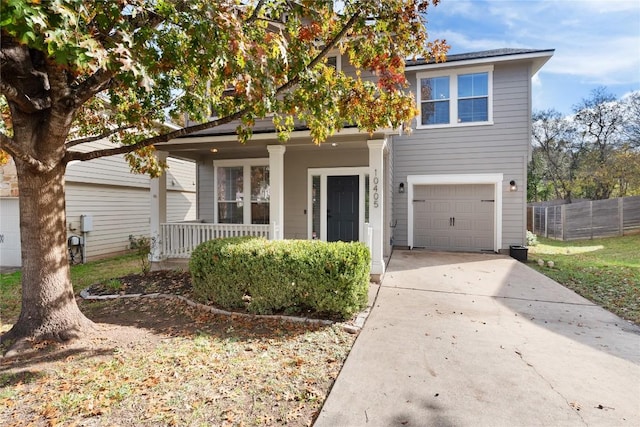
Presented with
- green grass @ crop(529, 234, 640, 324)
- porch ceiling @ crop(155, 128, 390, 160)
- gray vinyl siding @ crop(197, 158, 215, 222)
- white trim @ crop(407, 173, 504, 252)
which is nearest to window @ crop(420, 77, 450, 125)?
white trim @ crop(407, 173, 504, 252)

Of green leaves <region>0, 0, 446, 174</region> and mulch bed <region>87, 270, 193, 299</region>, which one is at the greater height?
green leaves <region>0, 0, 446, 174</region>

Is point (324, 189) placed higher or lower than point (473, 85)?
lower

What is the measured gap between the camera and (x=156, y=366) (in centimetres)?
324

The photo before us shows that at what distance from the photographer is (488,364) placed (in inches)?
128

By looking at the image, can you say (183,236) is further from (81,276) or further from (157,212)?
(81,276)

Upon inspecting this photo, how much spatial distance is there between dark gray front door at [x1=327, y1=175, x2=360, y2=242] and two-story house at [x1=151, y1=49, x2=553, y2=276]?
0.09ft

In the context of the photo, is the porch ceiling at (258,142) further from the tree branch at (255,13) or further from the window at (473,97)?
the window at (473,97)

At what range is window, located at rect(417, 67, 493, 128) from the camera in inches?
372

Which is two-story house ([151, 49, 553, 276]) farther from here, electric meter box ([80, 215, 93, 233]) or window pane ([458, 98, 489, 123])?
electric meter box ([80, 215, 93, 233])

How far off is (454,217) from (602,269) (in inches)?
149

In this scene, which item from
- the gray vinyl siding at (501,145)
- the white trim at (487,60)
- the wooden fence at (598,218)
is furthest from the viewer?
the wooden fence at (598,218)

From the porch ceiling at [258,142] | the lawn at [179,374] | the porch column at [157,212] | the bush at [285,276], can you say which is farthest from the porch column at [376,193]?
the porch column at [157,212]

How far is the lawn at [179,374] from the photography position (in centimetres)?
252

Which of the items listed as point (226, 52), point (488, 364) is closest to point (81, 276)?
point (226, 52)
